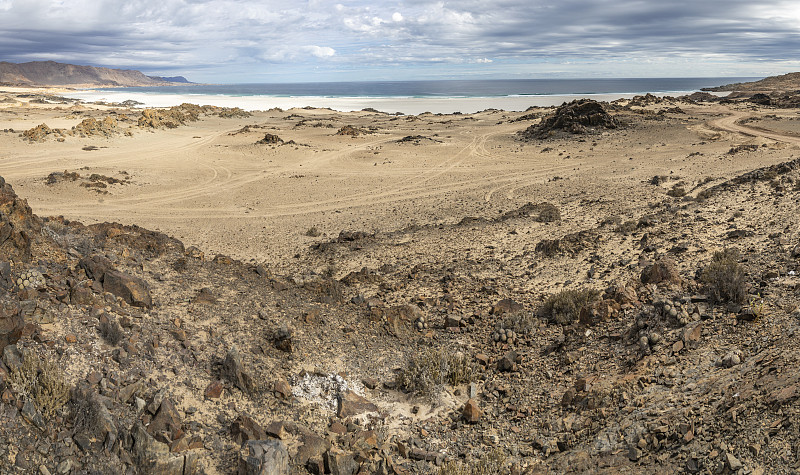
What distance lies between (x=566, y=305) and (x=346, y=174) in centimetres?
1520

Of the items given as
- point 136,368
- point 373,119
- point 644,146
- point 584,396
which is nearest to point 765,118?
point 644,146

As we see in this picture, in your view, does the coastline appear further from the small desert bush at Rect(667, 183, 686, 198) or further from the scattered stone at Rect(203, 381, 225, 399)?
the scattered stone at Rect(203, 381, 225, 399)

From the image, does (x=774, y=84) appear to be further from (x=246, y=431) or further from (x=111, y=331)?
(x=111, y=331)

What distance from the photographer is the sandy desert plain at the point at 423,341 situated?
13.0 feet

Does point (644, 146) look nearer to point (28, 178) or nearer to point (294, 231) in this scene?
point (294, 231)

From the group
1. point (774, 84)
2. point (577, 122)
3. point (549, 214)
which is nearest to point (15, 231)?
point (549, 214)

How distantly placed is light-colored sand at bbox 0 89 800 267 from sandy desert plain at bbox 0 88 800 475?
341mm

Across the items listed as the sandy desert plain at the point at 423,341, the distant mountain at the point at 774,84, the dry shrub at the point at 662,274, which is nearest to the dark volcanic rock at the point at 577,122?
the sandy desert plain at the point at 423,341

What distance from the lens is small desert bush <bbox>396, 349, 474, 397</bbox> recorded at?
5.58m

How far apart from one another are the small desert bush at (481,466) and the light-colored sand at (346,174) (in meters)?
6.95

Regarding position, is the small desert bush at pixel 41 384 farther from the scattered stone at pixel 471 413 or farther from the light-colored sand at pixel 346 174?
the light-colored sand at pixel 346 174

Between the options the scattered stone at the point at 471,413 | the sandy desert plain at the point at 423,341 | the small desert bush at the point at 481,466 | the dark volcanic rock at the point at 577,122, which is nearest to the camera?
the sandy desert plain at the point at 423,341

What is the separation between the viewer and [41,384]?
396cm

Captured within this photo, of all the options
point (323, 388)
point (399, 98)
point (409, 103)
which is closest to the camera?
point (323, 388)
